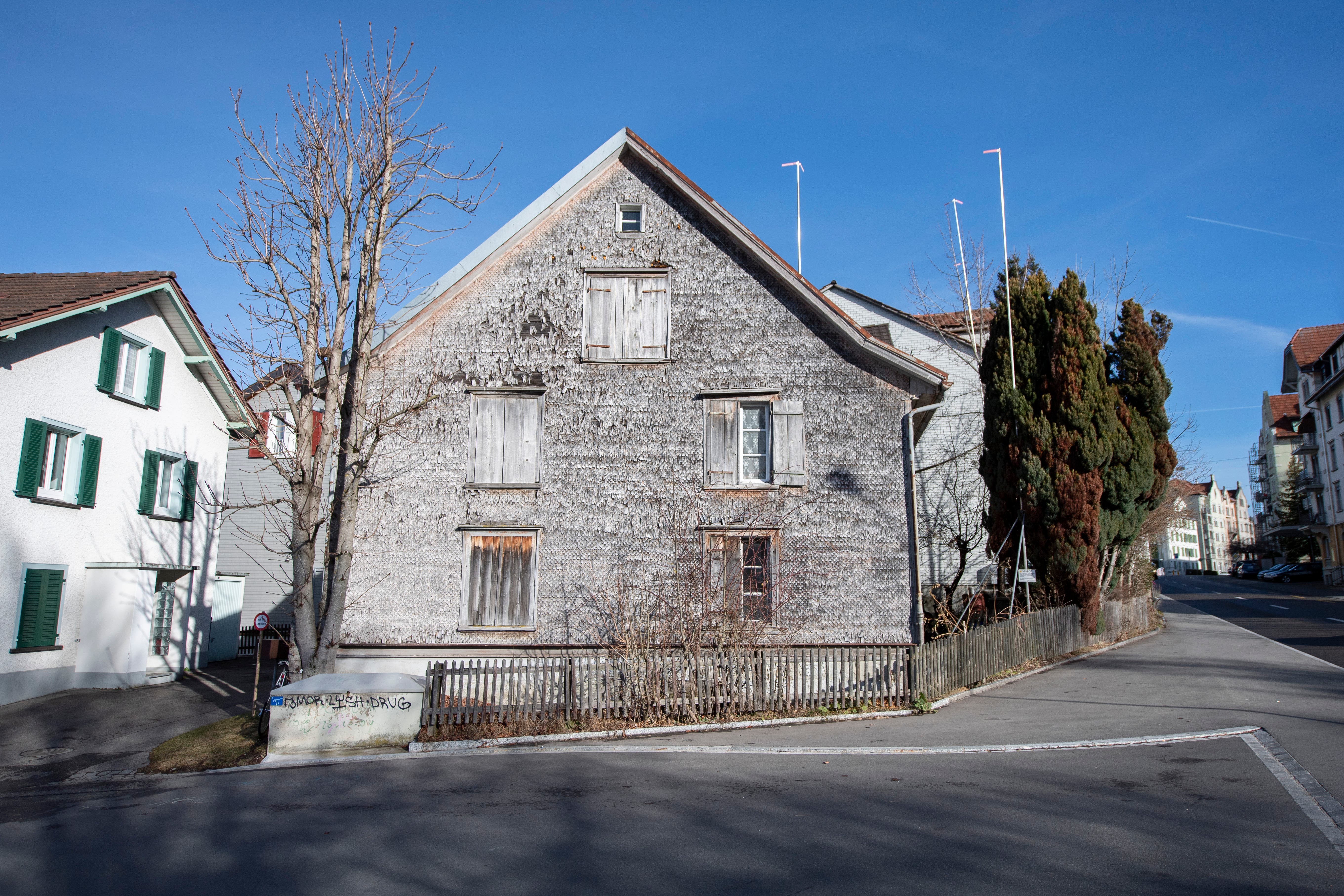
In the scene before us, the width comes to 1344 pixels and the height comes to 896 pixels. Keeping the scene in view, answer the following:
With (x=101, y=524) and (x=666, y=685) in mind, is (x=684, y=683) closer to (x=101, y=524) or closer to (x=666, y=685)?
(x=666, y=685)

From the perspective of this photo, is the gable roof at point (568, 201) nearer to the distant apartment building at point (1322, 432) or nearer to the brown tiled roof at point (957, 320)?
the brown tiled roof at point (957, 320)

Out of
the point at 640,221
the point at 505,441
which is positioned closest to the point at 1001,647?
the point at 505,441

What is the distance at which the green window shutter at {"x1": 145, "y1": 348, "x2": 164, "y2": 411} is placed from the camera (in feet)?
66.8

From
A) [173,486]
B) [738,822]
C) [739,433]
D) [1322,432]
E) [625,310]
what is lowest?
[738,822]

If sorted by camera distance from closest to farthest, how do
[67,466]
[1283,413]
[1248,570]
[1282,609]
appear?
[67,466] → [1282,609] → [1248,570] → [1283,413]

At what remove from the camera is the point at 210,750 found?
41.6 ft

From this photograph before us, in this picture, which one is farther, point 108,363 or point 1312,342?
point 1312,342

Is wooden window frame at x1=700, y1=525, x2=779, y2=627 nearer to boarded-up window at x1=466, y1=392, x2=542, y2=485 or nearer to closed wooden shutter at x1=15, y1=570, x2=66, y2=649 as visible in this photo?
boarded-up window at x1=466, y1=392, x2=542, y2=485

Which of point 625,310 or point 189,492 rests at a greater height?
point 625,310

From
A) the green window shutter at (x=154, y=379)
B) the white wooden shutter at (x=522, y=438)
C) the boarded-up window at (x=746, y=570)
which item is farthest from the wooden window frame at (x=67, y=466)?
the boarded-up window at (x=746, y=570)

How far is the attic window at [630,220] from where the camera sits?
1702 cm

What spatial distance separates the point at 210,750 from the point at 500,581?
5.17m

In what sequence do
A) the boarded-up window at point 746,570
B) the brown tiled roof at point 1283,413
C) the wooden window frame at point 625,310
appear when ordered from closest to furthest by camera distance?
the boarded-up window at point 746,570, the wooden window frame at point 625,310, the brown tiled roof at point 1283,413

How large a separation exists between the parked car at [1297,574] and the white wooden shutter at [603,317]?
6146cm
